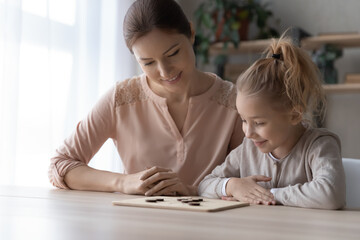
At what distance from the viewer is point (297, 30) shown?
3.63 m

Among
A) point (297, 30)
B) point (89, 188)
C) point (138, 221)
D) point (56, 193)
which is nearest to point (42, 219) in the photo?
point (138, 221)

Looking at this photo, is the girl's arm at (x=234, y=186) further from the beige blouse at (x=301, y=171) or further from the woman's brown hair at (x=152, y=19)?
the woman's brown hair at (x=152, y=19)

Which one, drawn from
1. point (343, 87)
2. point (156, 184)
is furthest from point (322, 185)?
point (343, 87)

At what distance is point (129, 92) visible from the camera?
1933 mm

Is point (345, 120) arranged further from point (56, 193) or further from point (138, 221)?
point (138, 221)

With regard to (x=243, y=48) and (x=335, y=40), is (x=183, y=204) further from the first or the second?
(x=243, y=48)

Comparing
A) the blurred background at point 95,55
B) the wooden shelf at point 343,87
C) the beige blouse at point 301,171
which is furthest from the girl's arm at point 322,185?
the wooden shelf at point 343,87

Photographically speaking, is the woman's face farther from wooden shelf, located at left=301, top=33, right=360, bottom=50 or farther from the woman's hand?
wooden shelf, located at left=301, top=33, right=360, bottom=50

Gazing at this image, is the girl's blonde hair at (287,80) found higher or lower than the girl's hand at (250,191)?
higher

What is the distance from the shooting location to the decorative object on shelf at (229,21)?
12.6ft

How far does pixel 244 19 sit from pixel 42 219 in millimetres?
3155

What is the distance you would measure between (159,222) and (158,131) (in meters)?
0.98

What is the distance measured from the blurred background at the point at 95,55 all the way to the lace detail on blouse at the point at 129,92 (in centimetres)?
71

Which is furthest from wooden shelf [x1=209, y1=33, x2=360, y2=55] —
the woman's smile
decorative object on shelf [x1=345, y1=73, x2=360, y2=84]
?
the woman's smile
